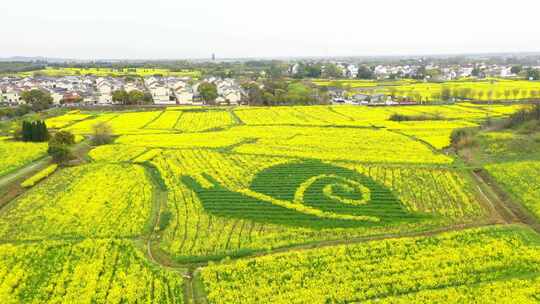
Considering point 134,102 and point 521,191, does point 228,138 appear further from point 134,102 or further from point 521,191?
point 134,102

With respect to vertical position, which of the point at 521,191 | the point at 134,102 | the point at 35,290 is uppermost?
the point at 134,102

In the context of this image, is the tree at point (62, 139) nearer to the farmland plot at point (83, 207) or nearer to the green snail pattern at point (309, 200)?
the farmland plot at point (83, 207)

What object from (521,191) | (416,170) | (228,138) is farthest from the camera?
(228,138)

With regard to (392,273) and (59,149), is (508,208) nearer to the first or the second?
(392,273)

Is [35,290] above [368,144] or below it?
below

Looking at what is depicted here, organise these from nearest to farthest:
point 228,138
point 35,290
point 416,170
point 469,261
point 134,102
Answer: point 35,290 → point 469,261 → point 416,170 → point 228,138 → point 134,102

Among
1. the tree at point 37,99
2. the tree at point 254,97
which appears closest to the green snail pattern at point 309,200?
the tree at point 254,97

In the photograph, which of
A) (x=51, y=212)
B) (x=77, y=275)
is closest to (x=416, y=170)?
(x=77, y=275)
